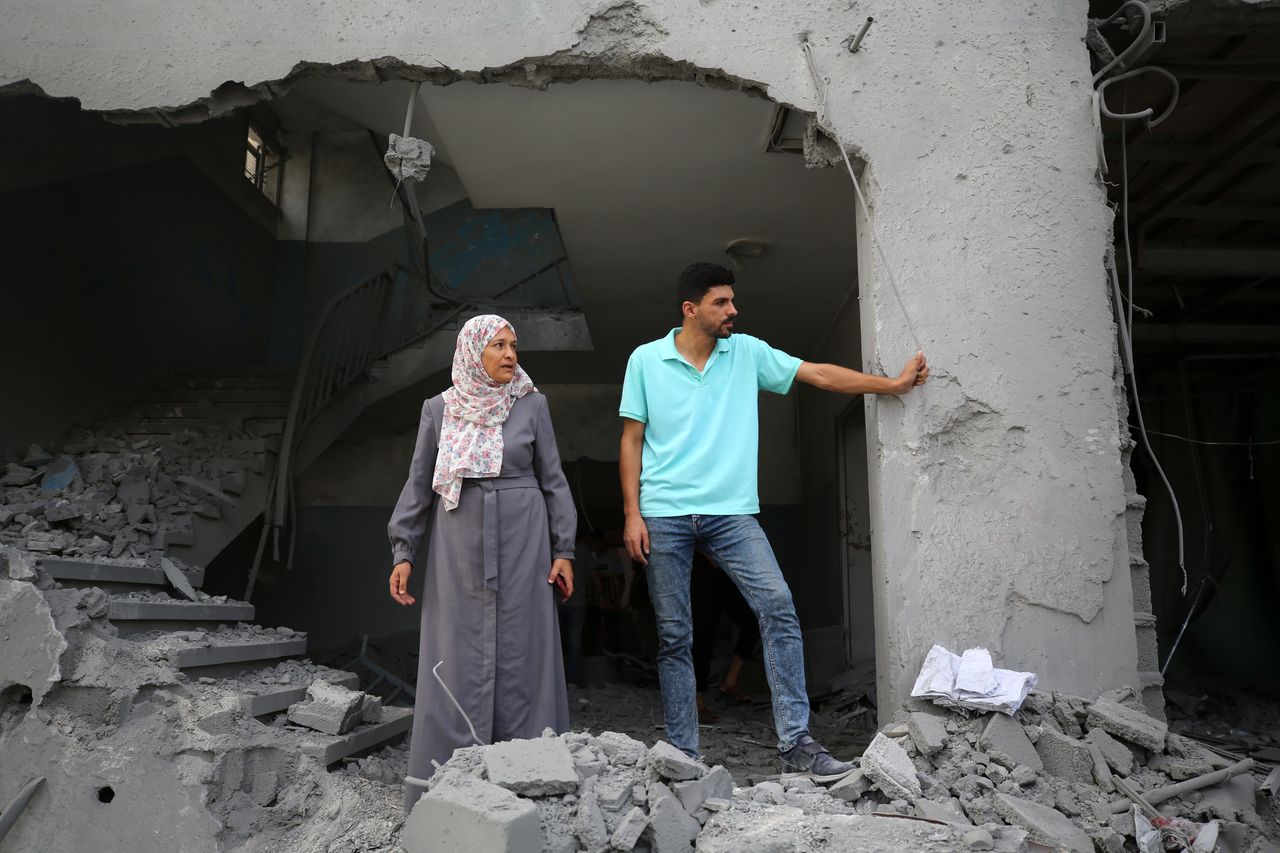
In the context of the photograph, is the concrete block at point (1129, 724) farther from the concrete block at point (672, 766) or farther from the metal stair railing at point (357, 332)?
the metal stair railing at point (357, 332)

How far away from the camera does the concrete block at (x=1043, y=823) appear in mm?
2404

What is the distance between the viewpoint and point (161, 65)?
3.84 metres

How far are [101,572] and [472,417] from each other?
6.31ft

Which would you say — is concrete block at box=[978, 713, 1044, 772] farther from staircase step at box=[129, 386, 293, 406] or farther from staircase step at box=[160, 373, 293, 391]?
staircase step at box=[160, 373, 293, 391]

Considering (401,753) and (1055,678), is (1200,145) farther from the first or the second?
(401,753)

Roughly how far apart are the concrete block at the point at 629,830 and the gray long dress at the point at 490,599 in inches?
40.1

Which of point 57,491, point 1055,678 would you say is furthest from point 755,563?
point 57,491

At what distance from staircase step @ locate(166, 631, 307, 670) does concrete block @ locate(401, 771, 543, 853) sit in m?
1.76

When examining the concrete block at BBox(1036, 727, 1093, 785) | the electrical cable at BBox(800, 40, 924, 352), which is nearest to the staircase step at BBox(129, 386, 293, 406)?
the electrical cable at BBox(800, 40, 924, 352)

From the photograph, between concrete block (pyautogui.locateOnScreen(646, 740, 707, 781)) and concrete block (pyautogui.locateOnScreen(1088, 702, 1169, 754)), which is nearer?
concrete block (pyautogui.locateOnScreen(646, 740, 707, 781))

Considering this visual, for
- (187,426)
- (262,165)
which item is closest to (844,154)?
(187,426)

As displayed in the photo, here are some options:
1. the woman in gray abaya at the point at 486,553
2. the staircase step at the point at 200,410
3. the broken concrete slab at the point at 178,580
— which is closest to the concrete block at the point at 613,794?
the woman in gray abaya at the point at 486,553

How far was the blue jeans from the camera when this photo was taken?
3168 mm

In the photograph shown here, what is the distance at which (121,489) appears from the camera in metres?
5.18
